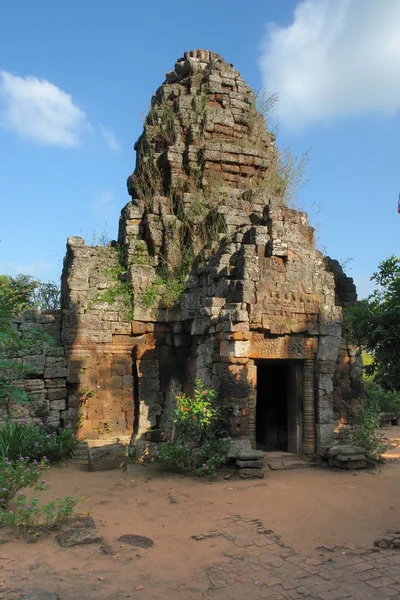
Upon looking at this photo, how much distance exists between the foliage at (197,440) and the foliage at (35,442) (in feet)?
6.80

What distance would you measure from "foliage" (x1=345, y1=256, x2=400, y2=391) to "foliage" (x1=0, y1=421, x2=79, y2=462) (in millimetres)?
6223

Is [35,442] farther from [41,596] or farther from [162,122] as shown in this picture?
[162,122]

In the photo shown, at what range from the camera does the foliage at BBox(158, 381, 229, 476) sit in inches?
352

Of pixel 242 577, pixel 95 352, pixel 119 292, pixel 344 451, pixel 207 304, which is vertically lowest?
pixel 242 577

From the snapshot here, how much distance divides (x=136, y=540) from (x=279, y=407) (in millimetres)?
7528

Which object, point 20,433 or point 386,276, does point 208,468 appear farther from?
point 386,276

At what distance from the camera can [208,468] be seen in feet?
28.6

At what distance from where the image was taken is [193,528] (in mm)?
6398

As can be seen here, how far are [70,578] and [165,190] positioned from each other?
1053 cm

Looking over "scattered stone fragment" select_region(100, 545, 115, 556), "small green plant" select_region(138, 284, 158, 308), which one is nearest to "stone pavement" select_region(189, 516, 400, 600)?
"scattered stone fragment" select_region(100, 545, 115, 556)

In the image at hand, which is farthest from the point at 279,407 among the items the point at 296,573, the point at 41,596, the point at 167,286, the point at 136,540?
the point at 41,596

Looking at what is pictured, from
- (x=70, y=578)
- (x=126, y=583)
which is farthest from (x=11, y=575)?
(x=126, y=583)

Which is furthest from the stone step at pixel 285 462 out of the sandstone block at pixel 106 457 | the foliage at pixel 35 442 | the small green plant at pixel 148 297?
the small green plant at pixel 148 297

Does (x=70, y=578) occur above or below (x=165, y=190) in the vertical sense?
below
